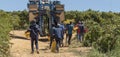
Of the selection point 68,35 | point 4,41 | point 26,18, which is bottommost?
point 26,18

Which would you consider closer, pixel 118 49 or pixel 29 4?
pixel 118 49

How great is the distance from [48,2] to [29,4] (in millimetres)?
1749

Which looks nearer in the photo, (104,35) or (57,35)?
(57,35)

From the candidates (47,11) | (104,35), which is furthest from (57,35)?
(47,11)

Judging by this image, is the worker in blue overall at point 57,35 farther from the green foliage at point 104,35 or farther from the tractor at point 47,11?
the tractor at point 47,11

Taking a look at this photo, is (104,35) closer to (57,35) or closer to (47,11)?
(57,35)

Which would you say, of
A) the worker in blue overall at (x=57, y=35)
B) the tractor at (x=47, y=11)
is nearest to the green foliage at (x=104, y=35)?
the worker in blue overall at (x=57, y=35)

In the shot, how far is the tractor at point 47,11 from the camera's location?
2802 centimetres

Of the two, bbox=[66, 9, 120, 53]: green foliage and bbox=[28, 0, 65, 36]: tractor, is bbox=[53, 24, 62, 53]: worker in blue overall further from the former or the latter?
bbox=[28, 0, 65, 36]: tractor

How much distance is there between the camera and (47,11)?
28.3m

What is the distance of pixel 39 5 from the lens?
28469mm

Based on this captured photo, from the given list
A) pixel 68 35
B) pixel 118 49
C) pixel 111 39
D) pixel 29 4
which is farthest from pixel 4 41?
pixel 29 4

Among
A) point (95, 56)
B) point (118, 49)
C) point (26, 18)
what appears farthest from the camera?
point (26, 18)

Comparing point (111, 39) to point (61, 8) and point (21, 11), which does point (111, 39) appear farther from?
point (21, 11)
